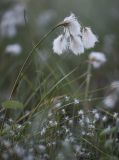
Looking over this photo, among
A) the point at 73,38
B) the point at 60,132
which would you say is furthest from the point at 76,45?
the point at 60,132

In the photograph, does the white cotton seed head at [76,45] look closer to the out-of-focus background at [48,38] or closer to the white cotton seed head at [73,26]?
the white cotton seed head at [73,26]

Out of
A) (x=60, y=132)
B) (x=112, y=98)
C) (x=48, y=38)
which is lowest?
(x=60, y=132)

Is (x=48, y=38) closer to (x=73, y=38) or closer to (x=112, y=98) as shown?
(x=112, y=98)

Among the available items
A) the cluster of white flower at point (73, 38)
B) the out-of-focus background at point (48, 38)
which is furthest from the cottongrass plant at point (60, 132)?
the out-of-focus background at point (48, 38)

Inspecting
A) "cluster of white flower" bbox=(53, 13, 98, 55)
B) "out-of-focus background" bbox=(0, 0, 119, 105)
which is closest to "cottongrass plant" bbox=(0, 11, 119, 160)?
"cluster of white flower" bbox=(53, 13, 98, 55)

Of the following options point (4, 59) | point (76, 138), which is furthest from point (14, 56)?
point (76, 138)

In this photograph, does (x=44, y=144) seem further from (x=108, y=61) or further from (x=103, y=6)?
(x=103, y=6)
